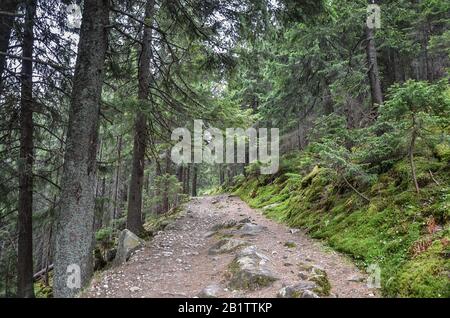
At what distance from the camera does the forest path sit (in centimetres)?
528

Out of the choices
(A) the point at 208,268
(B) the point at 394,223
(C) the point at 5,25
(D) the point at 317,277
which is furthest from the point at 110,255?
(B) the point at 394,223

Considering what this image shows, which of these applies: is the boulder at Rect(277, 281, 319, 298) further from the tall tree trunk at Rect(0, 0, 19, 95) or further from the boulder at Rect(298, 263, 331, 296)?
the tall tree trunk at Rect(0, 0, 19, 95)

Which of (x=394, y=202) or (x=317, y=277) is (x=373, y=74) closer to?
(x=394, y=202)

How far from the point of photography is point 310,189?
11539 mm

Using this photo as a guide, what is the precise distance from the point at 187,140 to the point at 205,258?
202 inches

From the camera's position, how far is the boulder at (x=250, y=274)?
207 inches

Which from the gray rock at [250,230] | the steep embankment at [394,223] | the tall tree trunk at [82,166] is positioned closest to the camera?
the steep embankment at [394,223]

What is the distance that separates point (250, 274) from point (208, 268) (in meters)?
1.53

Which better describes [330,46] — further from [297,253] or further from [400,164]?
[297,253]

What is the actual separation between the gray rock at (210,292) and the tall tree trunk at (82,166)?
2201mm

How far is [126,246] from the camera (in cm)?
841

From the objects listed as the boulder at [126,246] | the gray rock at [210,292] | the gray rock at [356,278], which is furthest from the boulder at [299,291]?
the boulder at [126,246]

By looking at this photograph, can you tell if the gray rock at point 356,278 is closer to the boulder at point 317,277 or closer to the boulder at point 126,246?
the boulder at point 317,277
